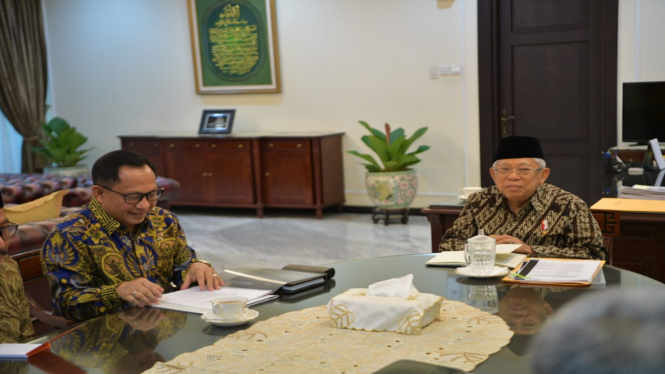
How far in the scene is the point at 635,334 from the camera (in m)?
0.55

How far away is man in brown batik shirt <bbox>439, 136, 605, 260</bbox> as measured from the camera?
8.36ft

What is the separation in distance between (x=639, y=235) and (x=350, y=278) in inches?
66.6

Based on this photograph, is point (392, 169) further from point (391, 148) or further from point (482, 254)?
point (482, 254)

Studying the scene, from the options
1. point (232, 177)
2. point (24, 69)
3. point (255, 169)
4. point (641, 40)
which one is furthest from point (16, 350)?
point (24, 69)

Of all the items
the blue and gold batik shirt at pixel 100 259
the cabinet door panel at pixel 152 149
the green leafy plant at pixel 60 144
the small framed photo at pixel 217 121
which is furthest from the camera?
the green leafy plant at pixel 60 144

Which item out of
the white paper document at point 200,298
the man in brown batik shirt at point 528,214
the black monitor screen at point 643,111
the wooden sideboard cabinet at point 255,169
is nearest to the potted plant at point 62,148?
the wooden sideboard cabinet at point 255,169

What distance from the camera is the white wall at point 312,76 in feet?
22.8

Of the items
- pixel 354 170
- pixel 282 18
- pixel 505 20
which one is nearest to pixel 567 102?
pixel 505 20

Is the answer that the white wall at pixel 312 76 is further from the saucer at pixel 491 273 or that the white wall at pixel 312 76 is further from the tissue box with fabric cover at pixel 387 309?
the tissue box with fabric cover at pixel 387 309

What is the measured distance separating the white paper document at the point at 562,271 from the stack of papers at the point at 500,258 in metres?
0.07

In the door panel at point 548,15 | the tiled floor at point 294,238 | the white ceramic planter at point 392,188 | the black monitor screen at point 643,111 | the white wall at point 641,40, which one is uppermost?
the door panel at point 548,15

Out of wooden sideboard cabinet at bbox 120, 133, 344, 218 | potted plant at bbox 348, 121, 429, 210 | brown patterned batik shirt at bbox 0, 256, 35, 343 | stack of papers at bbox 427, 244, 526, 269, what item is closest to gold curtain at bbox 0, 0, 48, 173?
wooden sideboard cabinet at bbox 120, 133, 344, 218

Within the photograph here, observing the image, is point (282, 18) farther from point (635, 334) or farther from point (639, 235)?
point (635, 334)

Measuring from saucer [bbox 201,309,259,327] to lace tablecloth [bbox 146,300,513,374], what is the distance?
0.03 meters
